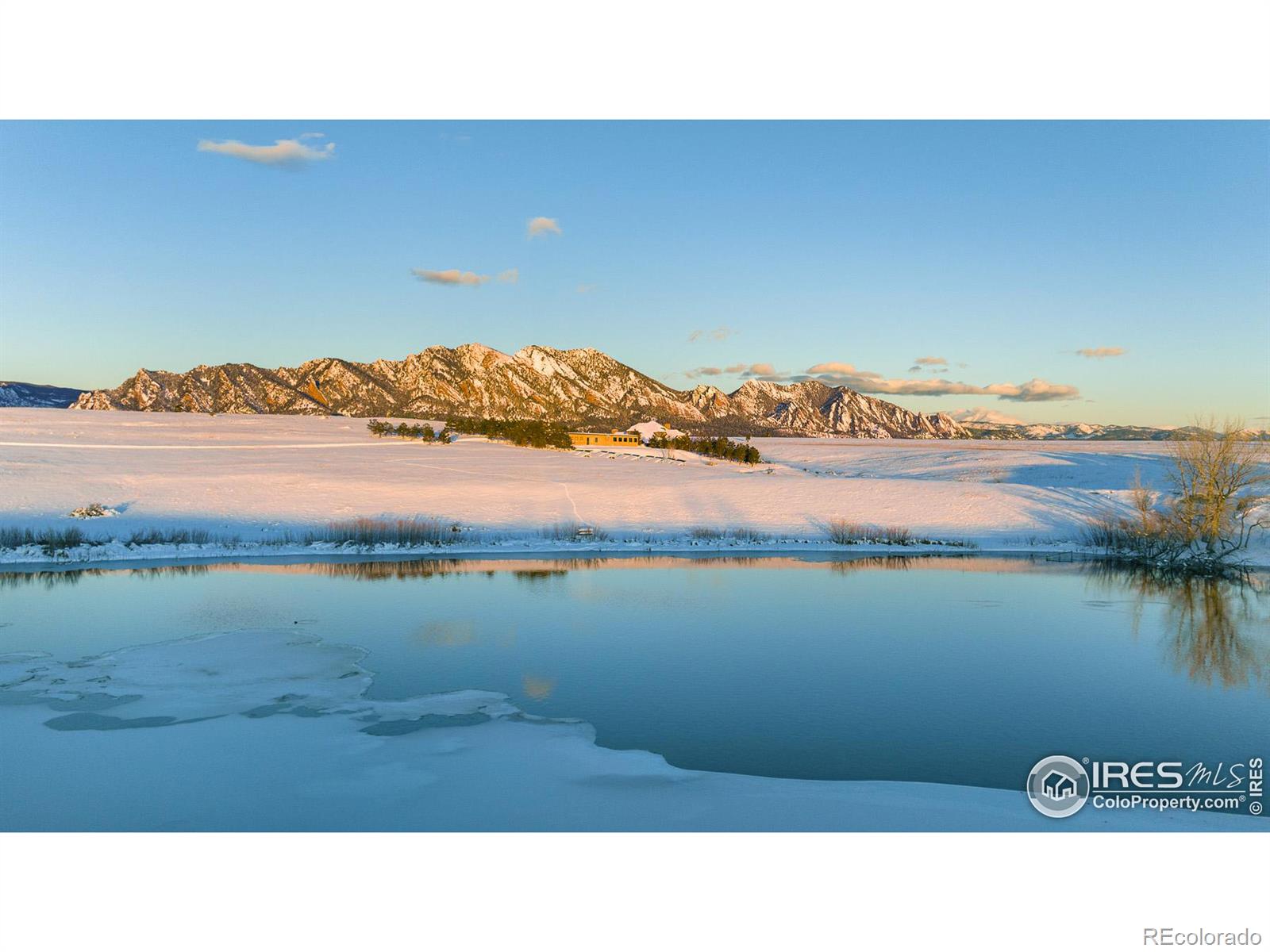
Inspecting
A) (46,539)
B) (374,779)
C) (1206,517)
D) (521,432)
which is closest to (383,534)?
(46,539)

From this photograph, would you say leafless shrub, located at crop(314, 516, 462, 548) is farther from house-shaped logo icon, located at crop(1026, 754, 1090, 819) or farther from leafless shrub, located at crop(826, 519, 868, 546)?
house-shaped logo icon, located at crop(1026, 754, 1090, 819)

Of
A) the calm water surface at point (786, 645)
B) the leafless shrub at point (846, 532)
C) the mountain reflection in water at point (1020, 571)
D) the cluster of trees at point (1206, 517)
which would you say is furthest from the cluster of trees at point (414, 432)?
the cluster of trees at point (1206, 517)

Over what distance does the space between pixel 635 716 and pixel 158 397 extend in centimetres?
17339

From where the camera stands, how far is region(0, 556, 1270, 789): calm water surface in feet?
30.9

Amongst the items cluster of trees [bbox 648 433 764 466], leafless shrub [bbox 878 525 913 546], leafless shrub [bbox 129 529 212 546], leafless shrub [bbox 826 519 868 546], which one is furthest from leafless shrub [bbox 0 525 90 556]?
cluster of trees [bbox 648 433 764 466]

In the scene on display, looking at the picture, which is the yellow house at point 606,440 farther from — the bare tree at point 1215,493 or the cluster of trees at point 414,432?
the bare tree at point 1215,493

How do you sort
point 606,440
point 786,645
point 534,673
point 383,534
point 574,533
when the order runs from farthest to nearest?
point 606,440 < point 574,533 < point 383,534 < point 786,645 < point 534,673

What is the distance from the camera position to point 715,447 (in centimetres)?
7488

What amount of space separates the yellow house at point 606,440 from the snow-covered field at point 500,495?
29.2 m

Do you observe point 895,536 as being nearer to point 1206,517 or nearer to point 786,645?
point 1206,517

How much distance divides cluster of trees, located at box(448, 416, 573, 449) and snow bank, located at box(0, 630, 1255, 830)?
60020 mm

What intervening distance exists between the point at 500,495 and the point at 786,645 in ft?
73.1

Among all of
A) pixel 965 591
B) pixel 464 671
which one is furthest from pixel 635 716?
pixel 965 591

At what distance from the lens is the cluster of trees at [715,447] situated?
66875mm
